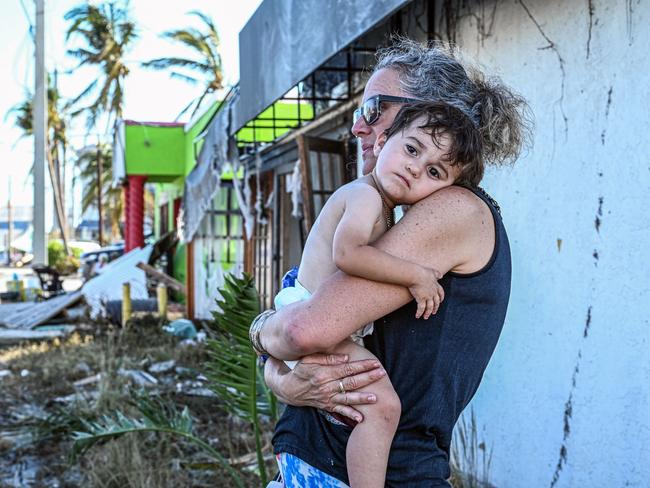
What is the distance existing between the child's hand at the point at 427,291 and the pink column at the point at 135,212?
661 inches

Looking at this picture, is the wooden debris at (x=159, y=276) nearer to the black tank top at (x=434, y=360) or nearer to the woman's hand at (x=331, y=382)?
the woman's hand at (x=331, y=382)

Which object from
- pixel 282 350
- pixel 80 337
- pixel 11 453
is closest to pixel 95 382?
pixel 11 453

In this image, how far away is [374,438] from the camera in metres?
1.62

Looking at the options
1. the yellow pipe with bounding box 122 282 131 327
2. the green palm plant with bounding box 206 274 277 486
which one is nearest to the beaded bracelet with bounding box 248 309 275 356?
the green palm plant with bounding box 206 274 277 486

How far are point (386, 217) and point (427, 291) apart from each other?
29 cm

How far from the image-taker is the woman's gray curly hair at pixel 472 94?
1.77m

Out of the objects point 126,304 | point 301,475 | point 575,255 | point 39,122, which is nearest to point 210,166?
point 39,122

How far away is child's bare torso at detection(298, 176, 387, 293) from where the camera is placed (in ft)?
5.74

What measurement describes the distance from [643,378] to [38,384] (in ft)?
22.6

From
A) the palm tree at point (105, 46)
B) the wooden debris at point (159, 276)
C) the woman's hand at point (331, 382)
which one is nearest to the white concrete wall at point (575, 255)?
the woman's hand at point (331, 382)

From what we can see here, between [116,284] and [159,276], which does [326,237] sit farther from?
[116,284]

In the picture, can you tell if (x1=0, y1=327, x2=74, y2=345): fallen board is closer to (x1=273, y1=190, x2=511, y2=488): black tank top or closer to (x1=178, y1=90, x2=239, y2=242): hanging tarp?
(x1=178, y1=90, x2=239, y2=242): hanging tarp

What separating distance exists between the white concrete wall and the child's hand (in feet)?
6.10

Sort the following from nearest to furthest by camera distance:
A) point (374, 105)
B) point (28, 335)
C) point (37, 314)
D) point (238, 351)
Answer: point (374, 105) < point (238, 351) < point (28, 335) < point (37, 314)
